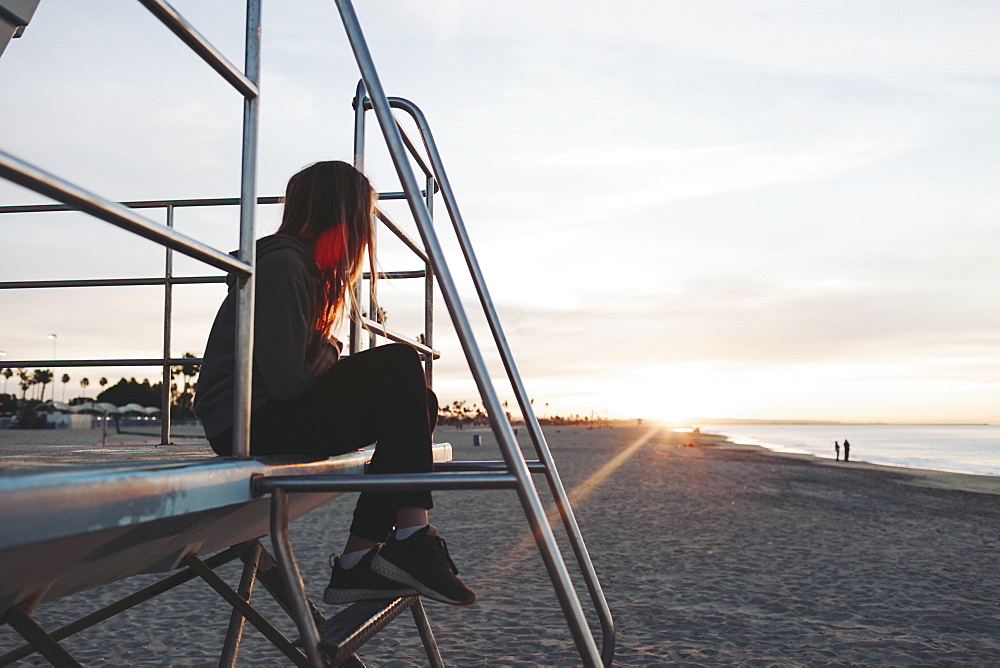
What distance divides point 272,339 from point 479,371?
2.10 ft

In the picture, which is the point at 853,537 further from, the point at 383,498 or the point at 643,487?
the point at 383,498

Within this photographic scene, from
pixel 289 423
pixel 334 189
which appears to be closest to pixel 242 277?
pixel 289 423

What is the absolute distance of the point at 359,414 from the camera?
1888 mm

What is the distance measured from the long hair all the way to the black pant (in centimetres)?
28

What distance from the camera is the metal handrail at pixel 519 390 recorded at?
2.07 m

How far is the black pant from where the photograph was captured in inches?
72.5

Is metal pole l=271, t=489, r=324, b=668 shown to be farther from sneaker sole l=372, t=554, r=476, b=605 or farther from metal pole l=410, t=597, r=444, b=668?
metal pole l=410, t=597, r=444, b=668

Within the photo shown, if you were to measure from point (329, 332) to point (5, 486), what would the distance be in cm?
132

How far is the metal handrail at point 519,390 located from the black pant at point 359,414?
14.2 inches

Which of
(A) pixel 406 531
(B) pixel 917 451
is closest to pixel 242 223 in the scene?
(A) pixel 406 531

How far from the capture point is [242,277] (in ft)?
5.05

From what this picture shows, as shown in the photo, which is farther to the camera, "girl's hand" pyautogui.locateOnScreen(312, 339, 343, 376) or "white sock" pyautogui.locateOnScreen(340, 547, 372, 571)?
"girl's hand" pyautogui.locateOnScreen(312, 339, 343, 376)

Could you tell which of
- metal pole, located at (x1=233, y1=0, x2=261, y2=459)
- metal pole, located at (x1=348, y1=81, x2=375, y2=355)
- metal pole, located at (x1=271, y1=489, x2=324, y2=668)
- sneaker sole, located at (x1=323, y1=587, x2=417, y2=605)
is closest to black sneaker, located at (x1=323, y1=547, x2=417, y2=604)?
sneaker sole, located at (x1=323, y1=587, x2=417, y2=605)

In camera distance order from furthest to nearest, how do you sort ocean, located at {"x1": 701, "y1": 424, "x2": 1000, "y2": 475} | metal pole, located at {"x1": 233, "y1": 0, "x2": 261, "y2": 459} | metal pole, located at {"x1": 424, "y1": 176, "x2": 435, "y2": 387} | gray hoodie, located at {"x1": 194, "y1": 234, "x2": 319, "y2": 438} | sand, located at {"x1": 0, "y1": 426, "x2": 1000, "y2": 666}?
ocean, located at {"x1": 701, "y1": 424, "x2": 1000, "y2": 475} < sand, located at {"x1": 0, "y1": 426, "x2": 1000, "y2": 666} < metal pole, located at {"x1": 424, "y1": 176, "x2": 435, "y2": 387} < gray hoodie, located at {"x1": 194, "y1": 234, "x2": 319, "y2": 438} < metal pole, located at {"x1": 233, "y1": 0, "x2": 261, "y2": 459}
